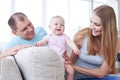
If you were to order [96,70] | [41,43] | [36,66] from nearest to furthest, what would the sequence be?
[36,66], [41,43], [96,70]

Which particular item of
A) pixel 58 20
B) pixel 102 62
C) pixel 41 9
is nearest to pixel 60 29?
pixel 58 20

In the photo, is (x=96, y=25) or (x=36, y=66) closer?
(x=36, y=66)

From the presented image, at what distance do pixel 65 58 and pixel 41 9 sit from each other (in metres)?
1.38

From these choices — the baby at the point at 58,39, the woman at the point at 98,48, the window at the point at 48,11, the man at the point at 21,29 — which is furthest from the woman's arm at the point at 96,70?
the window at the point at 48,11

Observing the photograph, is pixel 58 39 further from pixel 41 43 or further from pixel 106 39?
pixel 106 39

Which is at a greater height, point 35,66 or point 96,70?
point 35,66

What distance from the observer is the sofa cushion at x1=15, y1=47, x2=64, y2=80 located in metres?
1.06

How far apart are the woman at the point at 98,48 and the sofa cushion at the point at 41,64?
24.2 inches

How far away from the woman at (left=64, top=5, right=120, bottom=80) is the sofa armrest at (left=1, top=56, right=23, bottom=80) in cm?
67

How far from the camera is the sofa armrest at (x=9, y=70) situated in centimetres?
106

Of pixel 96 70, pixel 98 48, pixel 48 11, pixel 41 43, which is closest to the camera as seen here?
pixel 41 43

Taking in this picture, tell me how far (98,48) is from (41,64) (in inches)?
34.2

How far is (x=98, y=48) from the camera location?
1842 millimetres

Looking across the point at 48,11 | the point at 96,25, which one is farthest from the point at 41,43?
the point at 48,11
